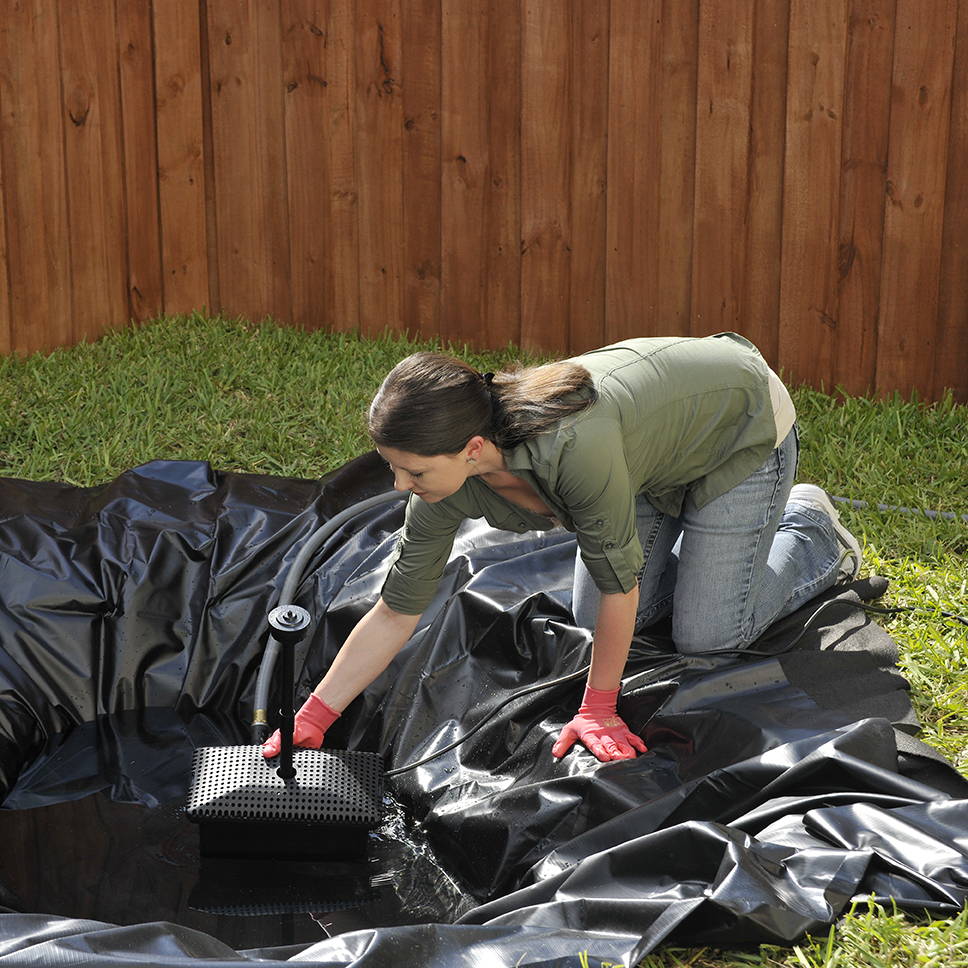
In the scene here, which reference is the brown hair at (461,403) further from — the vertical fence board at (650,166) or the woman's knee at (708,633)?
the vertical fence board at (650,166)

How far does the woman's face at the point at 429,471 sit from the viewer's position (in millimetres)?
2133

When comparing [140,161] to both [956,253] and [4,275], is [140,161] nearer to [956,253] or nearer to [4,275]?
[4,275]

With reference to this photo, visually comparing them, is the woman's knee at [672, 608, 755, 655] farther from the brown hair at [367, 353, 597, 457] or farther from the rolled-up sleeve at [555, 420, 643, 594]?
the brown hair at [367, 353, 597, 457]

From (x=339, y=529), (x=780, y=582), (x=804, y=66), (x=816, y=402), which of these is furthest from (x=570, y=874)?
(x=804, y=66)

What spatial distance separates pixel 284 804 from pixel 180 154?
10.6ft

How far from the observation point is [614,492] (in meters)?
2.22

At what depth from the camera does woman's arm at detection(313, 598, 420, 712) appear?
2.52 meters

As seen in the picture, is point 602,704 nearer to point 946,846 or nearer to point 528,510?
point 528,510

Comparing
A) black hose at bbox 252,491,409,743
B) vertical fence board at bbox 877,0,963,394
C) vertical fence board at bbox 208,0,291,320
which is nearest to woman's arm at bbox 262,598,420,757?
black hose at bbox 252,491,409,743

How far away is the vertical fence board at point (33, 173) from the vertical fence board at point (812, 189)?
263cm

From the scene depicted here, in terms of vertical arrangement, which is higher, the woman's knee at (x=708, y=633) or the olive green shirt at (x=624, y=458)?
the olive green shirt at (x=624, y=458)

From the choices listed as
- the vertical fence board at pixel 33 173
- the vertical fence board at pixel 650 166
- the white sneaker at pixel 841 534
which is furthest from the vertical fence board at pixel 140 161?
the white sneaker at pixel 841 534

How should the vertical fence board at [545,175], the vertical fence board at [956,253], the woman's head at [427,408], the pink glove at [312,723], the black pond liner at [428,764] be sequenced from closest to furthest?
the black pond liner at [428,764]
the woman's head at [427,408]
the pink glove at [312,723]
the vertical fence board at [956,253]
the vertical fence board at [545,175]

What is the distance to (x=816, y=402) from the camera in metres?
4.30
